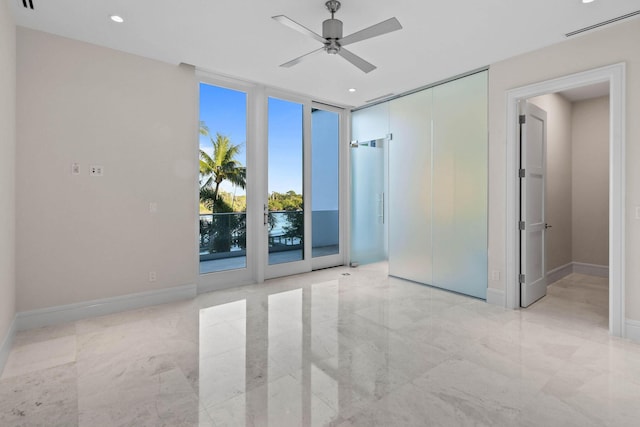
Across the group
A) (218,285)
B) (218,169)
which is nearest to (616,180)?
(218,169)

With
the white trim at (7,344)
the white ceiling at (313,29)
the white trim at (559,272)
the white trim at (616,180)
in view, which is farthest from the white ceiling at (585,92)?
→ the white trim at (7,344)

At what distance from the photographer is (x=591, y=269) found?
5289 millimetres

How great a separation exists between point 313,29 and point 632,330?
4.12 m

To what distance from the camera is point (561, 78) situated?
3262 millimetres

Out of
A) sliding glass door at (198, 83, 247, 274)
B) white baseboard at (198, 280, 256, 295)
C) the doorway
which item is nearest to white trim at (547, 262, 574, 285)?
the doorway

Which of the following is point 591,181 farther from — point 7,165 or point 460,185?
point 7,165

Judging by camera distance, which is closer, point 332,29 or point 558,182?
point 332,29

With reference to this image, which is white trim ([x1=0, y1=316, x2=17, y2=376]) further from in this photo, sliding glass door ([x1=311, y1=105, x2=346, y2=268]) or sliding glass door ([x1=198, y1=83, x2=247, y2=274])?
sliding glass door ([x1=311, y1=105, x2=346, y2=268])

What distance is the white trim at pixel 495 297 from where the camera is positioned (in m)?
3.78

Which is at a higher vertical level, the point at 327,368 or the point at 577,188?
the point at 577,188

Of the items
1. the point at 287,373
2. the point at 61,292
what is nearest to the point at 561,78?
the point at 287,373

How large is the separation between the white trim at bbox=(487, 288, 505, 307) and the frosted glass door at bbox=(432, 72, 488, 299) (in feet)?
0.30

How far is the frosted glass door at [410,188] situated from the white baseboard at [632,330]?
6.97ft

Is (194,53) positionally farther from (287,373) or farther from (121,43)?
(287,373)
